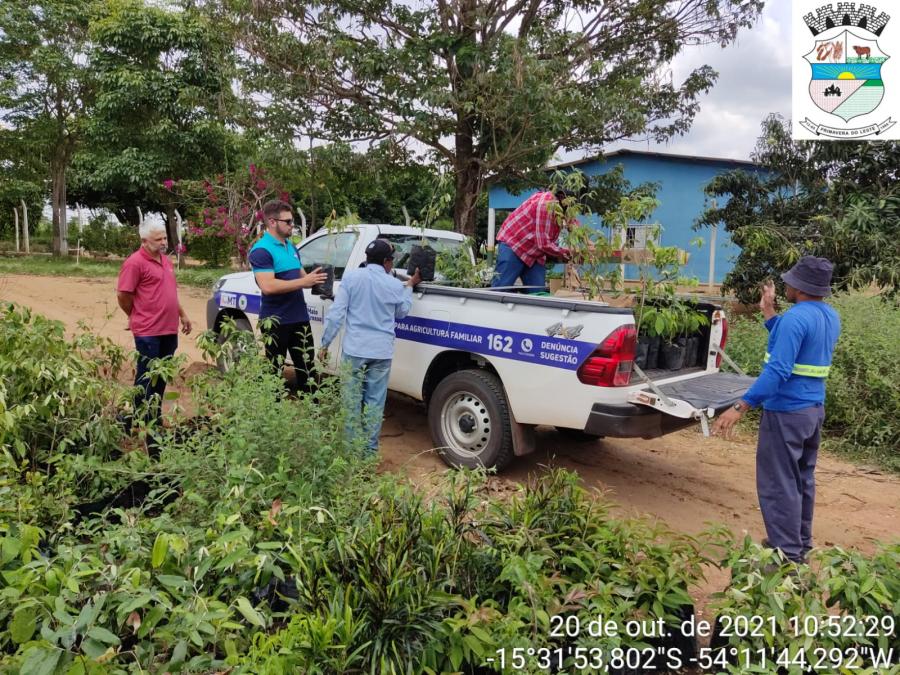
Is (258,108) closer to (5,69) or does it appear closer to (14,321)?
(14,321)

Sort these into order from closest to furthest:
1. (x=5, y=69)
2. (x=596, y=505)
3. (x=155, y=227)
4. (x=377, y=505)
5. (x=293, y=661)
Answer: (x=293, y=661) → (x=377, y=505) → (x=596, y=505) → (x=155, y=227) → (x=5, y=69)

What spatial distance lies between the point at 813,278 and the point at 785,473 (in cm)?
108

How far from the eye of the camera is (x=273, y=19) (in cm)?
1055

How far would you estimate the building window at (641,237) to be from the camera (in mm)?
4875

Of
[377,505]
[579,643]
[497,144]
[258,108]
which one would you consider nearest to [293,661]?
[377,505]

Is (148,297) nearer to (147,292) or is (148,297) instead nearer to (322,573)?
(147,292)

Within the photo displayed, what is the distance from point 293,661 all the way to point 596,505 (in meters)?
1.63

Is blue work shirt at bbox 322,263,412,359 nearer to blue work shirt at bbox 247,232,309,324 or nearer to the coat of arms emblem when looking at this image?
blue work shirt at bbox 247,232,309,324

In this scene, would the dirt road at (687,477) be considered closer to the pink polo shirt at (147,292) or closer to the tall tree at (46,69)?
the pink polo shirt at (147,292)

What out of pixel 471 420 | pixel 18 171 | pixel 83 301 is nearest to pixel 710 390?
pixel 471 420

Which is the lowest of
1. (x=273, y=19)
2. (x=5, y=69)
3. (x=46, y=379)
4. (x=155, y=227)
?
(x=46, y=379)

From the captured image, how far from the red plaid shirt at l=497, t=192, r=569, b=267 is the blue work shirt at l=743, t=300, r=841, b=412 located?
8.73 feet

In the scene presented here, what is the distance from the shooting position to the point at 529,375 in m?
4.48

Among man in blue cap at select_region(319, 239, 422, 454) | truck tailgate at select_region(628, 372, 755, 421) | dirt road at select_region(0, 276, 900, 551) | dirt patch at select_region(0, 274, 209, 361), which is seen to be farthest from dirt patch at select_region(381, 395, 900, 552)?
dirt patch at select_region(0, 274, 209, 361)
